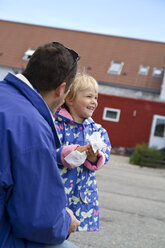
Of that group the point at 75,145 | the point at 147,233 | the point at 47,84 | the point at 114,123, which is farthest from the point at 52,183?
the point at 114,123

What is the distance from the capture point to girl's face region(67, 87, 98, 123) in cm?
310

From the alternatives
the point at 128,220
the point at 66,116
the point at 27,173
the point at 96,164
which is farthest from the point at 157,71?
the point at 27,173

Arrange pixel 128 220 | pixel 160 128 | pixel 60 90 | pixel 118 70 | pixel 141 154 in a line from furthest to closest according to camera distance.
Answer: pixel 118 70
pixel 160 128
pixel 141 154
pixel 128 220
pixel 60 90

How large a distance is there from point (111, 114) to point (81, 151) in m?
18.4

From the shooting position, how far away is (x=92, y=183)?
9.63 feet

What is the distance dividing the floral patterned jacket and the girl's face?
0.28 ft

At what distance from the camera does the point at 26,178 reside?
1.53 metres

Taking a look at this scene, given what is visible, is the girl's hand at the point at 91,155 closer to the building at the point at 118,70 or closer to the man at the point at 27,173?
the man at the point at 27,173

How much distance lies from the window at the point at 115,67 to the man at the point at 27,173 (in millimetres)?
25078

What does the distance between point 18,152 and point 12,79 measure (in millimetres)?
424

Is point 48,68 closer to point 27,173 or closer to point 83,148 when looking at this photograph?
point 27,173

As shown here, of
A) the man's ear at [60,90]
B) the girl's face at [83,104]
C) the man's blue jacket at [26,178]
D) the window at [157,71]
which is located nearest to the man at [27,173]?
the man's blue jacket at [26,178]

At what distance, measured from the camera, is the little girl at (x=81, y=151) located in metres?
2.78

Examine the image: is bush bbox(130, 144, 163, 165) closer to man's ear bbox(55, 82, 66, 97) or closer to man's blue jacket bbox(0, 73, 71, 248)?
man's ear bbox(55, 82, 66, 97)
